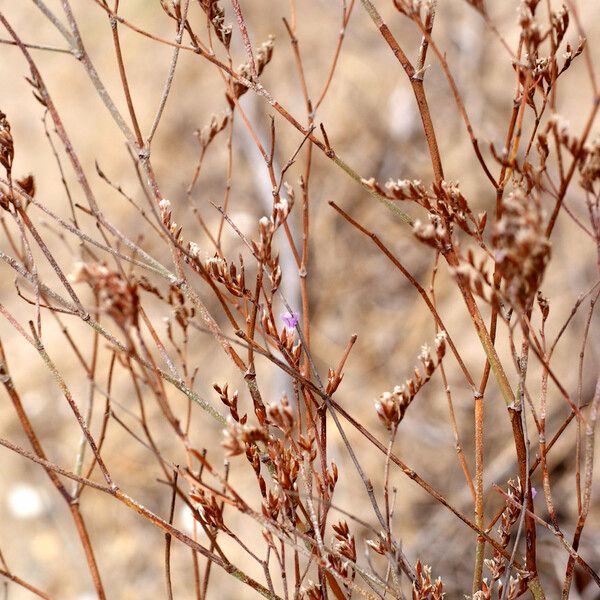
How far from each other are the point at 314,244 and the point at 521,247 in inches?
111

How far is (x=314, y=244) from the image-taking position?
364cm

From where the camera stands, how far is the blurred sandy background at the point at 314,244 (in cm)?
328

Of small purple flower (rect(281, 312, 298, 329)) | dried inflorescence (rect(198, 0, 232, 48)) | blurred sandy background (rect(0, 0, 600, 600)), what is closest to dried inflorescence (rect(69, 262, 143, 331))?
small purple flower (rect(281, 312, 298, 329))

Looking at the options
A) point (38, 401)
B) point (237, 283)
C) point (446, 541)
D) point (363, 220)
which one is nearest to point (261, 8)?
point (363, 220)

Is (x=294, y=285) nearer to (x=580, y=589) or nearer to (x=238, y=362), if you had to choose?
(x=580, y=589)

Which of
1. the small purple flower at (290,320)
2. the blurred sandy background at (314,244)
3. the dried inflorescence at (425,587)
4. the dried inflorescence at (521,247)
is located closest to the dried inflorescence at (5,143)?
the small purple flower at (290,320)

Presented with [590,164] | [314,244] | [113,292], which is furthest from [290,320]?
[314,244]

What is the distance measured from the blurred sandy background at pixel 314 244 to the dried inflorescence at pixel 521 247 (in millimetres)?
2247

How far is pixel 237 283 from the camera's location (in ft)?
3.95

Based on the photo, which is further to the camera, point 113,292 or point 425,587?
point 425,587

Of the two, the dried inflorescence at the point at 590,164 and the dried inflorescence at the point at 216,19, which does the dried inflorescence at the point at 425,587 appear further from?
the dried inflorescence at the point at 216,19

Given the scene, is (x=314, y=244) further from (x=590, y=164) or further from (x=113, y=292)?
(x=113, y=292)

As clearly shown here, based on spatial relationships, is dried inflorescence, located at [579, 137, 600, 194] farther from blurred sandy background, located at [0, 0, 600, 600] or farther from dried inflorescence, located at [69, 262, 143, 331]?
blurred sandy background, located at [0, 0, 600, 600]

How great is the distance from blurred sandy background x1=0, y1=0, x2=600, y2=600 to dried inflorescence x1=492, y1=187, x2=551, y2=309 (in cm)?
225
